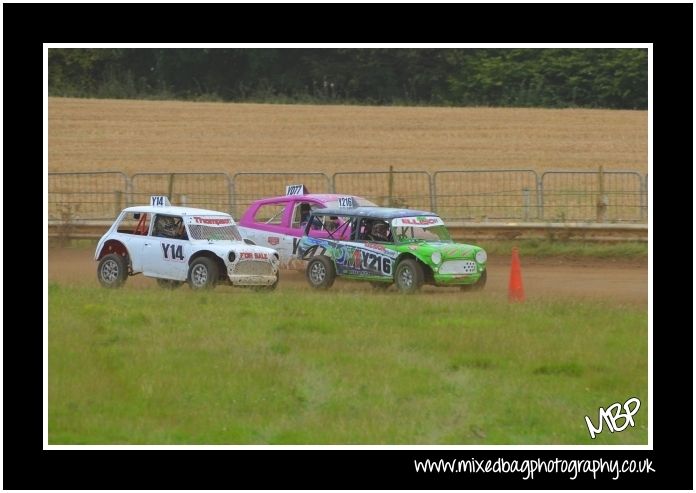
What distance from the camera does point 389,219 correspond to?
66.1 feet

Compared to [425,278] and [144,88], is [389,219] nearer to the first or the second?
[425,278]

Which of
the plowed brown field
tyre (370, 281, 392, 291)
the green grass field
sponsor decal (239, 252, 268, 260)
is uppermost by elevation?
the plowed brown field

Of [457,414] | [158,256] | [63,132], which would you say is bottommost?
[457,414]

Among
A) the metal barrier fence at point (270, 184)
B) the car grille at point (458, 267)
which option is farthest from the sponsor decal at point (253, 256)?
the metal barrier fence at point (270, 184)

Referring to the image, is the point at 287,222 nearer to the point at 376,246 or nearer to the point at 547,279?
the point at 376,246

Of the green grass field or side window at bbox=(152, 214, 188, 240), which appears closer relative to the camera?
the green grass field

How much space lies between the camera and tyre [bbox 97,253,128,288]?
20.1m

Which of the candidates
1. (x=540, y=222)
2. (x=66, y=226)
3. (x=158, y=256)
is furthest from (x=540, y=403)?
(x=66, y=226)

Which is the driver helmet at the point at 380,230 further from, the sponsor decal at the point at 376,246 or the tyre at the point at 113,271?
the tyre at the point at 113,271

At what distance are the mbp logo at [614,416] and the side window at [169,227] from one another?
9642 mm

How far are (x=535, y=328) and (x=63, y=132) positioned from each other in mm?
33671

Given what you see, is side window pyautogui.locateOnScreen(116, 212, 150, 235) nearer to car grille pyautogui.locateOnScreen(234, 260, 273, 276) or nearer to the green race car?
car grille pyautogui.locateOnScreen(234, 260, 273, 276)

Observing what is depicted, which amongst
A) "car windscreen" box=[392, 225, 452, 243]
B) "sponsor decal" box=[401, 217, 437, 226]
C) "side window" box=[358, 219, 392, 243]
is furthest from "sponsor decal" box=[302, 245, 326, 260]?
"sponsor decal" box=[401, 217, 437, 226]

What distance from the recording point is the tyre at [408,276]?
63.5ft
